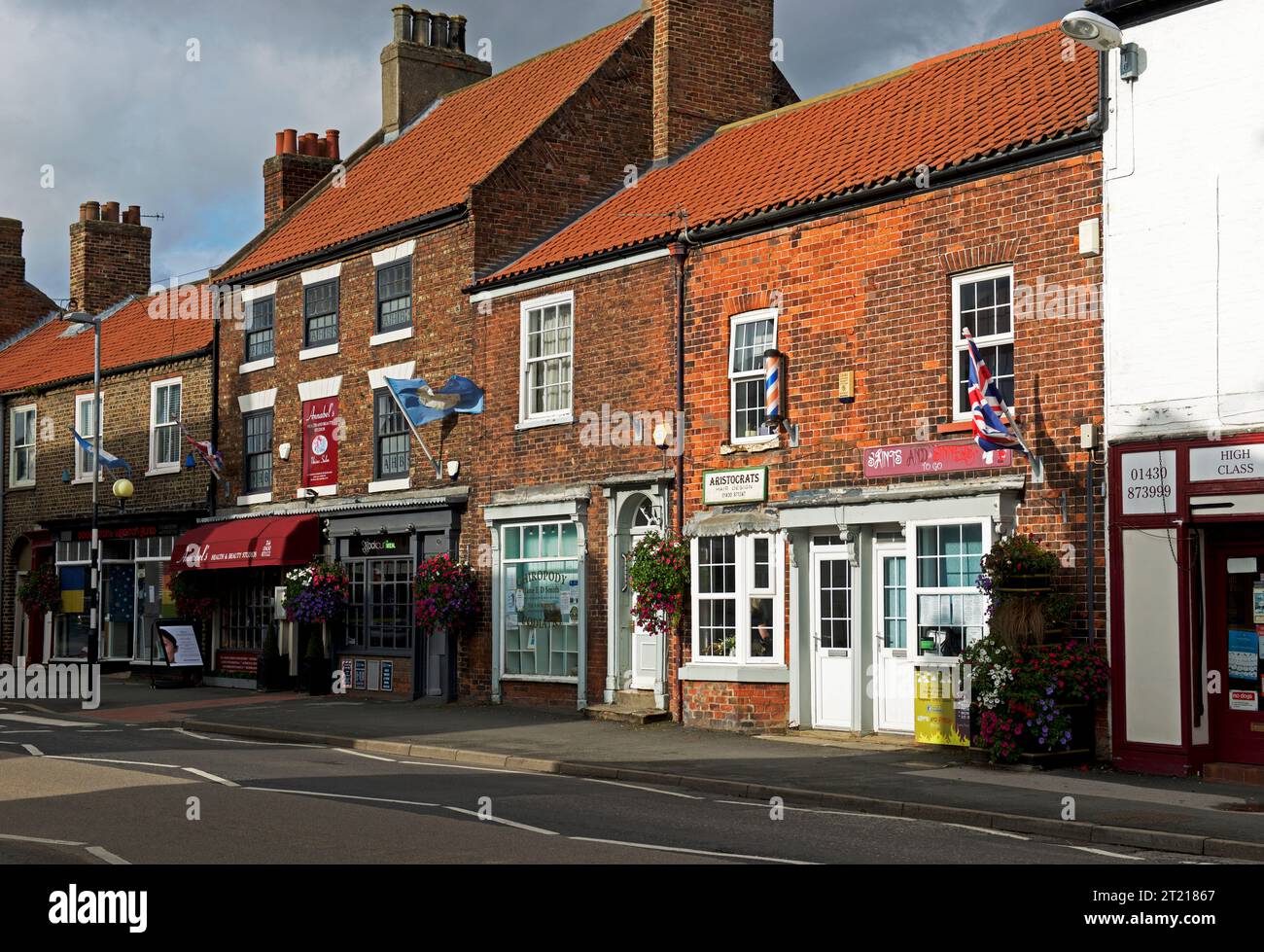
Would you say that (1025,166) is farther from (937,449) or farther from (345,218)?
(345,218)

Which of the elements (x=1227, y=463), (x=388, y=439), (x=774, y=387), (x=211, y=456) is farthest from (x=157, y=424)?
(x=1227, y=463)

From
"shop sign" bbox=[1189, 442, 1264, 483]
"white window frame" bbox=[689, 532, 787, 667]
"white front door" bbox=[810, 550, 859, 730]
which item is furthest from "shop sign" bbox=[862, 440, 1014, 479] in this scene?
"shop sign" bbox=[1189, 442, 1264, 483]

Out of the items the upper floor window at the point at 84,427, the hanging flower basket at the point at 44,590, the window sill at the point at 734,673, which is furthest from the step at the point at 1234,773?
the hanging flower basket at the point at 44,590

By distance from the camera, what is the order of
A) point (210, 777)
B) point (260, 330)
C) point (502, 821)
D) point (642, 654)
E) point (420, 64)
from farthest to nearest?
point (420, 64) < point (260, 330) < point (642, 654) < point (210, 777) < point (502, 821)

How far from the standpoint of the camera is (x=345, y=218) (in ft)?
104

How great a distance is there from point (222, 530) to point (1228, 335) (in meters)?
21.8

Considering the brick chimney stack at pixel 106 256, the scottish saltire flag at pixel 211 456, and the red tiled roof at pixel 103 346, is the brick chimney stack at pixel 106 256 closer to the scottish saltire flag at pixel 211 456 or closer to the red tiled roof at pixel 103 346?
the red tiled roof at pixel 103 346

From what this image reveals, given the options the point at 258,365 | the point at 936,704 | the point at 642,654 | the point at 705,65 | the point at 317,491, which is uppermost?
the point at 705,65

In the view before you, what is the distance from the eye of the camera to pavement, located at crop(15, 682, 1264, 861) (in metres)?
13.1

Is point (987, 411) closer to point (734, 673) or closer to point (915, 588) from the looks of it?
point (915, 588)

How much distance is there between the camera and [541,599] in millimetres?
25359

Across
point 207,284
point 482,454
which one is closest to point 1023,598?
point 482,454

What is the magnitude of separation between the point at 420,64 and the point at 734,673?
19.2m

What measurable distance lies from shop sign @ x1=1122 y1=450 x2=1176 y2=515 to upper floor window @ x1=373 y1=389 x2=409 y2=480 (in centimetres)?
1489
